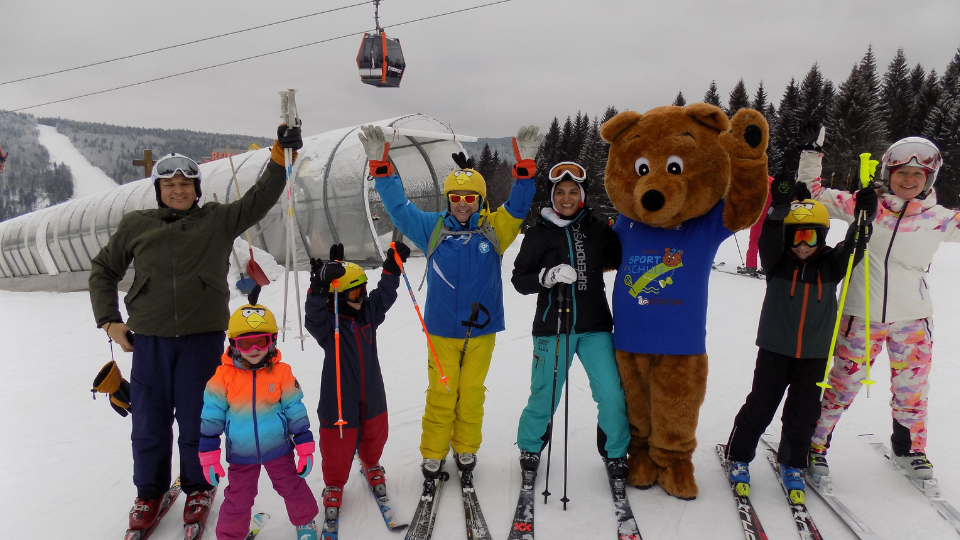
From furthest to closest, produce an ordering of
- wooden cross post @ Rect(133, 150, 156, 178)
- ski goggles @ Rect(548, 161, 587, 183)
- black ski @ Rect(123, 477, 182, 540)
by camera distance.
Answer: wooden cross post @ Rect(133, 150, 156, 178) < ski goggles @ Rect(548, 161, 587, 183) < black ski @ Rect(123, 477, 182, 540)

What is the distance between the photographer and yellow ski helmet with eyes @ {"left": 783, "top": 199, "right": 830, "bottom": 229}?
2.72 metres

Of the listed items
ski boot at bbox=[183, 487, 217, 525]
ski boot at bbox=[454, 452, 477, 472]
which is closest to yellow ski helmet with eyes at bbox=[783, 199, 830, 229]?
ski boot at bbox=[454, 452, 477, 472]

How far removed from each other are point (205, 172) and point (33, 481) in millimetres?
10654

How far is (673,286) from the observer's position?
9.19 ft

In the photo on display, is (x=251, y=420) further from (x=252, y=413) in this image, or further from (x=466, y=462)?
(x=466, y=462)

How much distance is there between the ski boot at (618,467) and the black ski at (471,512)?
0.82 meters

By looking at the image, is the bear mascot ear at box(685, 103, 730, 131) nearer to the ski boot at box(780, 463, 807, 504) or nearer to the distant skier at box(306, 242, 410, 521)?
the distant skier at box(306, 242, 410, 521)

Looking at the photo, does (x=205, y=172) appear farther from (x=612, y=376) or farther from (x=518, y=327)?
(x=612, y=376)

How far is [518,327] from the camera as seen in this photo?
732 centimetres

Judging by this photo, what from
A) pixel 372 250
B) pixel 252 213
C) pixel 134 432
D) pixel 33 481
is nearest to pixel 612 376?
pixel 252 213

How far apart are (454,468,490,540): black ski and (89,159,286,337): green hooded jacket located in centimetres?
171

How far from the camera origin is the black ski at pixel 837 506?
Answer: 2568mm

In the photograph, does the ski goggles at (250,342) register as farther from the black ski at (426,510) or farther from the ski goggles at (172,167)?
the black ski at (426,510)

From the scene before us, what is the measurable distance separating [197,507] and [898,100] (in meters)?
44.9
